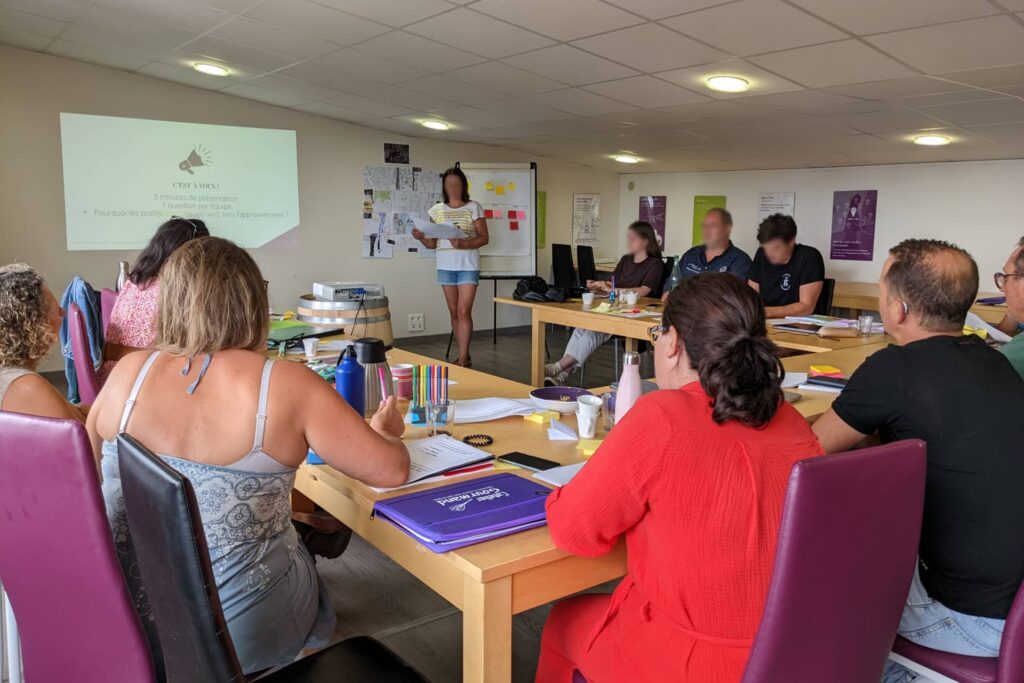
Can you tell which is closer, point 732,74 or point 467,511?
point 467,511

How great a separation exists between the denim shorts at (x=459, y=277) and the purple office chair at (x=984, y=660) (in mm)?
5061

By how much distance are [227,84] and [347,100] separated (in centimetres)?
89

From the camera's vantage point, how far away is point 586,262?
24.9 ft

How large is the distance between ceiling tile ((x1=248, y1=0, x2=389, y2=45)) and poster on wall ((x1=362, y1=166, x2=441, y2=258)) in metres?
2.84

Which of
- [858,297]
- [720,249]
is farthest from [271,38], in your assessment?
[858,297]

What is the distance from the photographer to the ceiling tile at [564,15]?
3.11 meters

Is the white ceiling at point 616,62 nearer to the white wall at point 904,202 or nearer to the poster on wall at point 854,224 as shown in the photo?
the white wall at point 904,202

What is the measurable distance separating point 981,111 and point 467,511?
4263mm

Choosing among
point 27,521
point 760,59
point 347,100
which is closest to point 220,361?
point 27,521

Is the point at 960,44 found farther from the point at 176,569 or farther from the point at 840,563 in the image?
the point at 176,569

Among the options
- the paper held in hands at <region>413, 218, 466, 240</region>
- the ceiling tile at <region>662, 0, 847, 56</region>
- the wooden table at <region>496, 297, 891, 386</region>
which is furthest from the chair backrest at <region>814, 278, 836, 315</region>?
the paper held in hands at <region>413, 218, 466, 240</region>

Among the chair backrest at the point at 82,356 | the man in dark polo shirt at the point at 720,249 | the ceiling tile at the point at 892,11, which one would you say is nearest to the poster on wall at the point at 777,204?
the man in dark polo shirt at the point at 720,249

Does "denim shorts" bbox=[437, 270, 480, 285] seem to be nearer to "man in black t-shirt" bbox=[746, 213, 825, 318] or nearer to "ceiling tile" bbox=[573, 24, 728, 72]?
"man in black t-shirt" bbox=[746, 213, 825, 318]

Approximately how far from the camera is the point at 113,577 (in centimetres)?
112
